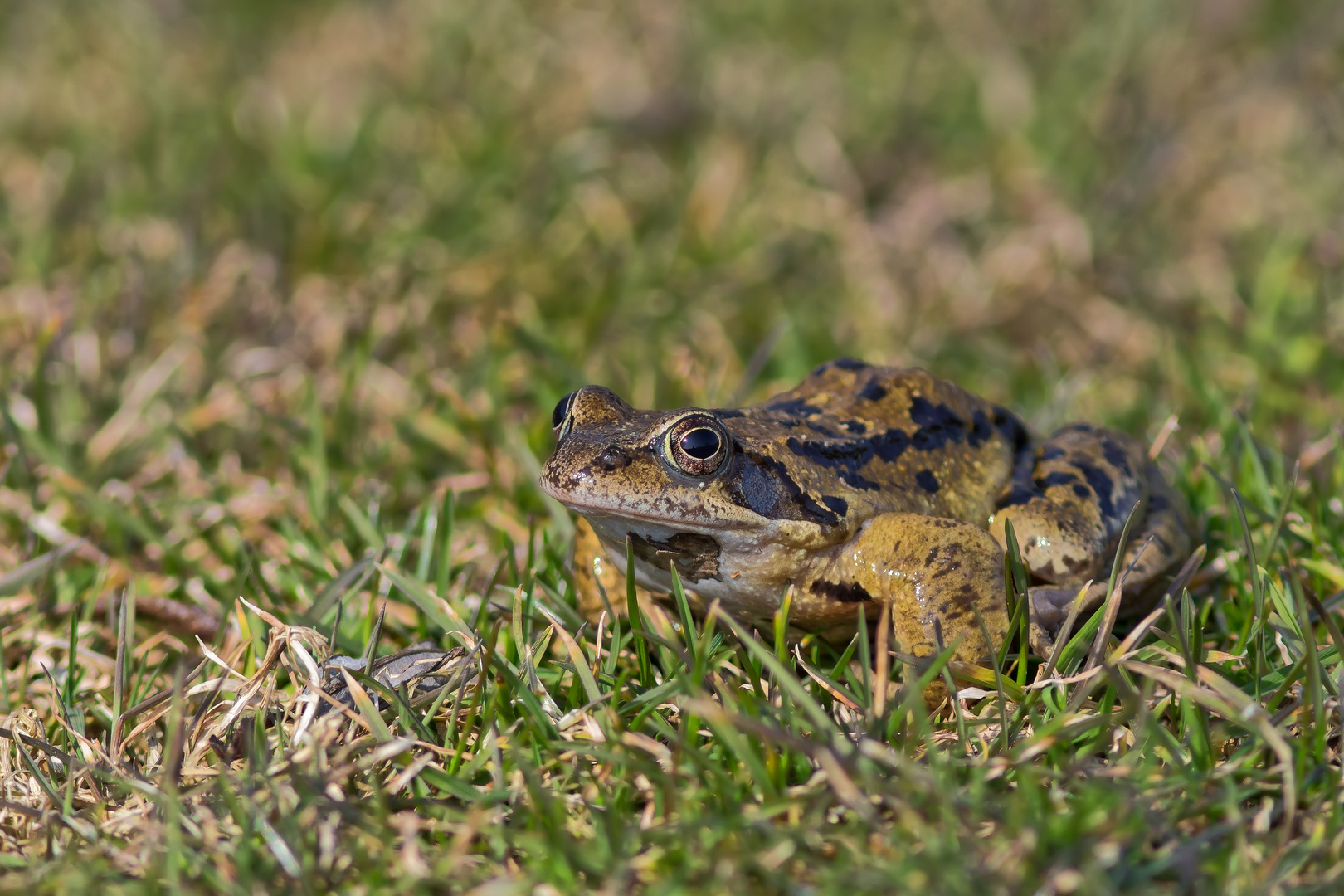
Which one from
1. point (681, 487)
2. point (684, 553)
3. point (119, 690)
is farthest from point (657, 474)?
point (119, 690)

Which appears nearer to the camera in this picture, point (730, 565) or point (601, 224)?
point (730, 565)

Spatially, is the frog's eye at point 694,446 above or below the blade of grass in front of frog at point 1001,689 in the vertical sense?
above

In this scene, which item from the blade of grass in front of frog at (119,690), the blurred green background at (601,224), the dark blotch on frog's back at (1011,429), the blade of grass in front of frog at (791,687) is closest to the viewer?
the blade of grass in front of frog at (791,687)

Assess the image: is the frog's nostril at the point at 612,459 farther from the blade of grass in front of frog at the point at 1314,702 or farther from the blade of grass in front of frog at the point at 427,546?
the blade of grass in front of frog at the point at 1314,702

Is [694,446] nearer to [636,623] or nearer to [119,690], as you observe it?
[636,623]

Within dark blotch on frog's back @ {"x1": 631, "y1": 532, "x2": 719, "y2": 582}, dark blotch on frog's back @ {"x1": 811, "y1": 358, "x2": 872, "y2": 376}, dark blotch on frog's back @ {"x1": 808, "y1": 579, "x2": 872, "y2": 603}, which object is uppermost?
dark blotch on frog's back @ {"x1": 811, "y1": 358, "x2": 872, "y2": 376}

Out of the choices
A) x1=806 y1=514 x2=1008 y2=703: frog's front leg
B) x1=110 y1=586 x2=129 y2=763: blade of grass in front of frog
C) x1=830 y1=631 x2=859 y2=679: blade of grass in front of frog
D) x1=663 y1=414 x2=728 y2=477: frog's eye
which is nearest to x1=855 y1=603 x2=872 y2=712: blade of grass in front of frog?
x1=830 y1=631 x2=859 y2=679: blade of grass in front of frog

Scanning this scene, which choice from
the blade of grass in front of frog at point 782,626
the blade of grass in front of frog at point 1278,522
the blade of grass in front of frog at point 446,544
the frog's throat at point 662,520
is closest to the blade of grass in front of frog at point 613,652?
the frog's throat at point 662,520

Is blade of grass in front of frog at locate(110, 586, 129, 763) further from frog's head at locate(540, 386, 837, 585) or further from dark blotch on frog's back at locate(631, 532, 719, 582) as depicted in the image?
dark blotch on frog's back at locate(631, 532, 719, 582)
